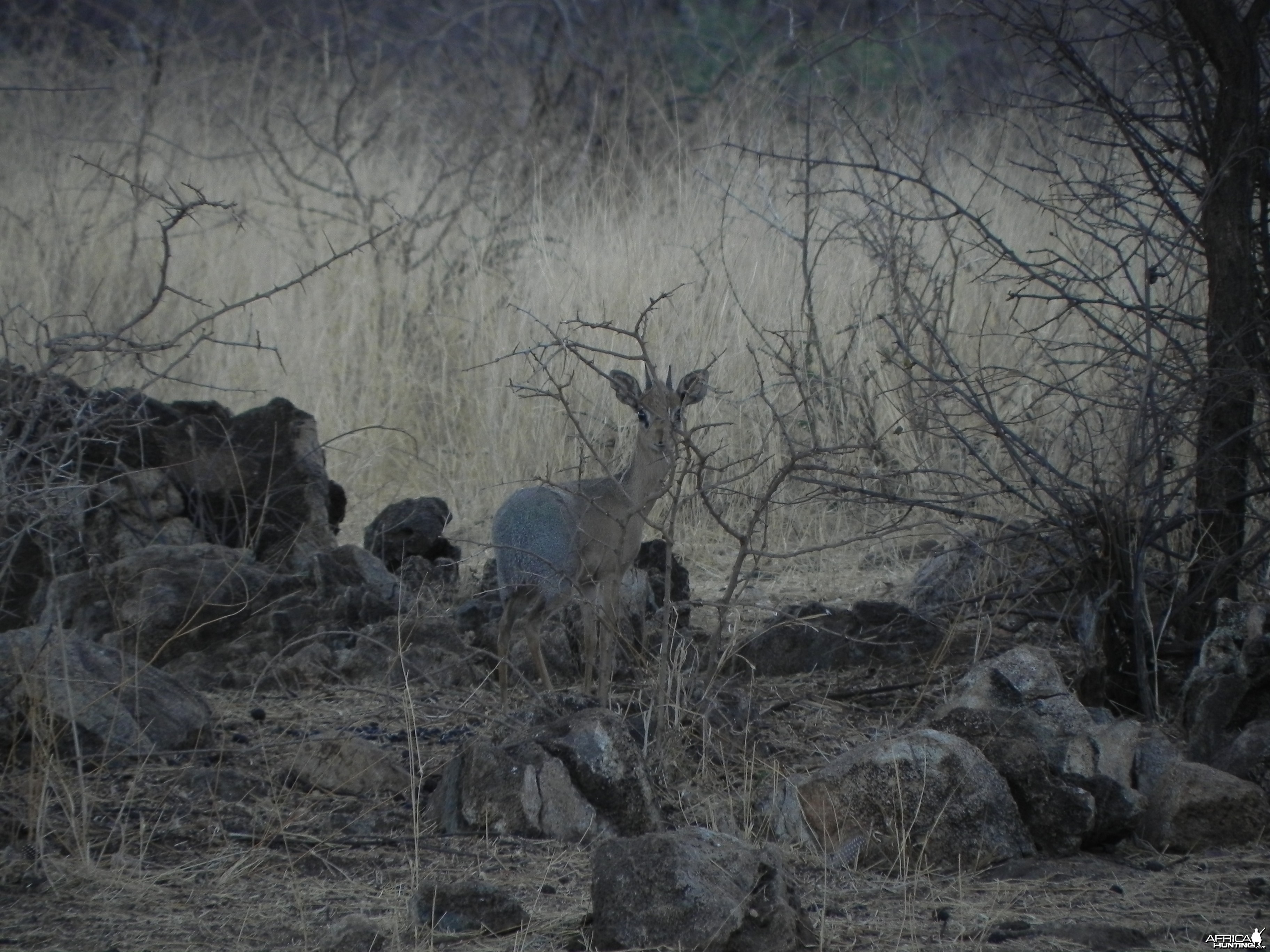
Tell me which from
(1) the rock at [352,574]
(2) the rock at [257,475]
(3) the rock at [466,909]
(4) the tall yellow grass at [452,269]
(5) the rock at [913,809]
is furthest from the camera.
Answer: (4) the tall yellow grass at [452,269]

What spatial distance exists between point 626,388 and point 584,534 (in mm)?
542

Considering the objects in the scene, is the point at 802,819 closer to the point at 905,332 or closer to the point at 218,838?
the point at 218,838

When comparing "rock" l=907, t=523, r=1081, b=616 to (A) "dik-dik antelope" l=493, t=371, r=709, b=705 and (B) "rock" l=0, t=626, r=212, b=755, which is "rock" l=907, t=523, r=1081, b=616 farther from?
(B) "rock" l=0, t=626, r=212, b=755

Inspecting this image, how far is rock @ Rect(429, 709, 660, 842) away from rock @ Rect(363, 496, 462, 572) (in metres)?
2.80

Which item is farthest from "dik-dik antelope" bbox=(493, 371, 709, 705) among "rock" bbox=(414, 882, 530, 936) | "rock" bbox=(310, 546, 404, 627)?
"rock" bbox=(414, 882, 530, 936)

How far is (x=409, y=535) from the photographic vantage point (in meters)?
6.61

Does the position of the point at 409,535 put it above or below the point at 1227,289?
below

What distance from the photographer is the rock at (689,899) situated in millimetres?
2863

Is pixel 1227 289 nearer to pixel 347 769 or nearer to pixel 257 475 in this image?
pixel 347 769

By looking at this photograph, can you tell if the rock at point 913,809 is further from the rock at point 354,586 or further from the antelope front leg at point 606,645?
the rock at point 354,586

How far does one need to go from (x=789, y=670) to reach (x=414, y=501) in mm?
2247

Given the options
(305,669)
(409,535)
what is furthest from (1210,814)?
(409,535)

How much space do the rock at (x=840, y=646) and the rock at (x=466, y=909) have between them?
234 centimetres

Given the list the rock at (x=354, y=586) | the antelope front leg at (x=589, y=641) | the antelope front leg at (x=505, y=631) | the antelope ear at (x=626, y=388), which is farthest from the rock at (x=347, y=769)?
the antelope ear at (x=626, y=388)
